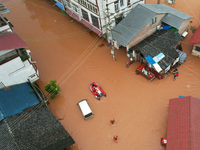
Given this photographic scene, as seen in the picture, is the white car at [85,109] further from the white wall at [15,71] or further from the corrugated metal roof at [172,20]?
the corrugated metal roof at [172,20]

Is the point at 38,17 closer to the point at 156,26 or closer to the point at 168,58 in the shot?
the point at 156,26

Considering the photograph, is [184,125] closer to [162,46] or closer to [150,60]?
[150,60]

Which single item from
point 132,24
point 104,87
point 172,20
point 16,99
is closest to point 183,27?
point 172,20

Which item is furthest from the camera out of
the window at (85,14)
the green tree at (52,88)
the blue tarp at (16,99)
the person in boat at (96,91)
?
the window at (85,14)

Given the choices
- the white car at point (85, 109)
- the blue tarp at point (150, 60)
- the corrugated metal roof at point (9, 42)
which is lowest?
the white car at point (85, 109)

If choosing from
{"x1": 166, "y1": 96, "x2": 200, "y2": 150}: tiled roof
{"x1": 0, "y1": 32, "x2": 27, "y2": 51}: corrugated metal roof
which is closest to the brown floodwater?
{"x1": 166, "y1": 96, "x2": 200, "y2": 150}: tiled roof

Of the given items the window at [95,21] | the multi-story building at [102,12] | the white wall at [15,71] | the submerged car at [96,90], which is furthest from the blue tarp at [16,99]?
the window at [95,21]

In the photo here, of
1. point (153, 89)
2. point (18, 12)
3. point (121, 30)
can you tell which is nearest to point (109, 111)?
point (153, 89)
